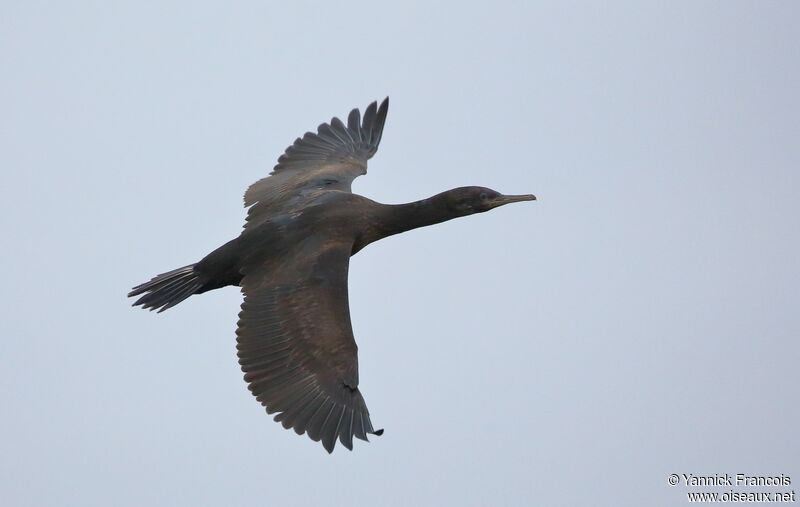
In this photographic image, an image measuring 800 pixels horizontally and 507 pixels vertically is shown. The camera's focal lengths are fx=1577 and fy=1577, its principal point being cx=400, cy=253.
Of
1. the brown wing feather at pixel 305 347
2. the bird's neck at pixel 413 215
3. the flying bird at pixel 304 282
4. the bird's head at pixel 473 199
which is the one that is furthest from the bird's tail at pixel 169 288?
the bird's head at pixel 473 199

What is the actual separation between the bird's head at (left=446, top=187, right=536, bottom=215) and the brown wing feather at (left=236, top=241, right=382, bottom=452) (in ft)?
5.42

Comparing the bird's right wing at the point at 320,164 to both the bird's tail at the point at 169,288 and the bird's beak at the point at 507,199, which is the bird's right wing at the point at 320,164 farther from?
the bird's beak at the point at 507,199

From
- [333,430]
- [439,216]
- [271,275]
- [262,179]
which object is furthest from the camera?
[262,179]

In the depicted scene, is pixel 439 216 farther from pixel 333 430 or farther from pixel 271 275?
pixel 333 430

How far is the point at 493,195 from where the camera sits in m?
17.5

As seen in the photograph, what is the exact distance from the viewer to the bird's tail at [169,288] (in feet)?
55.4

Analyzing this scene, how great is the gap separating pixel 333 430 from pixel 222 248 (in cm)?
266

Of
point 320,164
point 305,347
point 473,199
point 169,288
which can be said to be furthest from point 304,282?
point 320,164

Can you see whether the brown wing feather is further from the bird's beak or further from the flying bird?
the bird's beak

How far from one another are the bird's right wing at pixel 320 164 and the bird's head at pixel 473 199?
1426mm

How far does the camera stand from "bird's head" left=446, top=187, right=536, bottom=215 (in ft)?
57.2

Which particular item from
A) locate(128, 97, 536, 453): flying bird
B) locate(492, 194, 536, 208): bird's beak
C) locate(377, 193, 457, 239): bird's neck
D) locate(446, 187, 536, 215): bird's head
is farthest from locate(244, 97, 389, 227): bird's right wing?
locate(492, 194, 536, 208): bird's beak

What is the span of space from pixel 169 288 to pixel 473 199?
3.47 m

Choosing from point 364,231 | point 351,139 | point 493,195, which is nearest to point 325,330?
point 364,231
